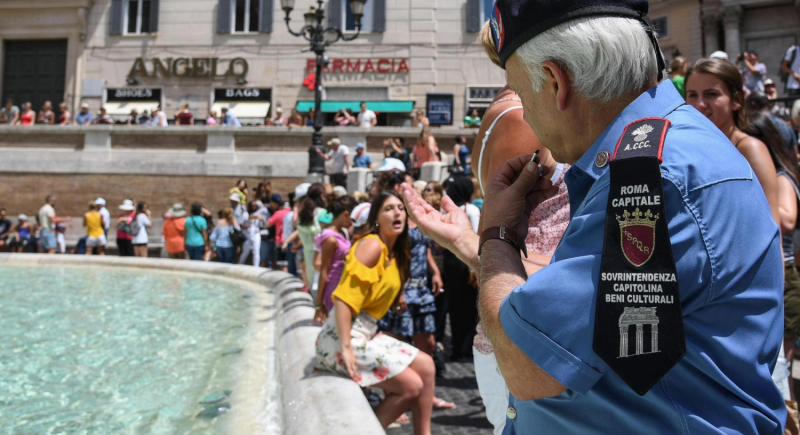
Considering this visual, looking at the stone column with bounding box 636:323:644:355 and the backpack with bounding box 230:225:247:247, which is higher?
the backpack with bounding box 230:225:247:247

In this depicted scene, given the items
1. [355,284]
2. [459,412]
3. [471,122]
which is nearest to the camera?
[355,284]

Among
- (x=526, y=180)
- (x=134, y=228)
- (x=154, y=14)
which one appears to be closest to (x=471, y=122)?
(x=134, y=228)

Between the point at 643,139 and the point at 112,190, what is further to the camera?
the point at 112,190

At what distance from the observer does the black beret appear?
1.30 metres

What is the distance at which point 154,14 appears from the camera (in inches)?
1085

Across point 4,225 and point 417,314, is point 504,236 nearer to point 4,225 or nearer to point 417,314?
point 417,314

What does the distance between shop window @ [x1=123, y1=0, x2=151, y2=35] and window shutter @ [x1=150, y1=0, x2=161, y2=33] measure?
0.98 feet

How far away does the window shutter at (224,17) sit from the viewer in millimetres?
27219

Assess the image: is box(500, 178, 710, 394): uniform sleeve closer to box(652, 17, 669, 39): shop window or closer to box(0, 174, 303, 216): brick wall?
box(0, 174, 303, 216): brick wall

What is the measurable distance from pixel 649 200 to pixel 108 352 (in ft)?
17.5

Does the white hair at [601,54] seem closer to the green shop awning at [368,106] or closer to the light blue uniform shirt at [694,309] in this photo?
the light blue uniform shirt at [694,309]

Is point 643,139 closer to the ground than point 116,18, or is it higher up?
closer to the ground

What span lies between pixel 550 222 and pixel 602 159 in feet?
2.34

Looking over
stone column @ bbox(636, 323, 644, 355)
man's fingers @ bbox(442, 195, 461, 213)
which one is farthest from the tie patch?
man's fingers @ bbox(442, 195, 461, 213)
